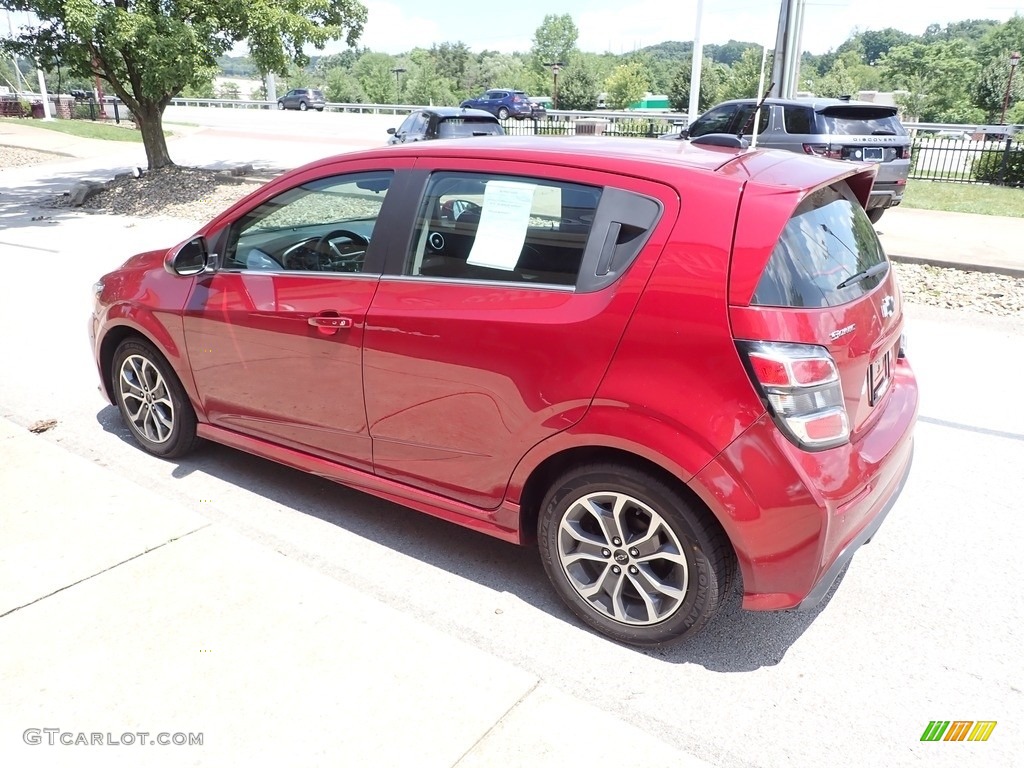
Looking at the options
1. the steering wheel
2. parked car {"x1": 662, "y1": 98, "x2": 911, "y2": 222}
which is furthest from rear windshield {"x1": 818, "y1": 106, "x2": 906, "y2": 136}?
the steering wheel

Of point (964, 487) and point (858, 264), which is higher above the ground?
point (858, 264)

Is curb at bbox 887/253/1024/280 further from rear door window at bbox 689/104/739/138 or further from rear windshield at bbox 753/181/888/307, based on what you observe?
rear windshield at bbox 753/181/888/307

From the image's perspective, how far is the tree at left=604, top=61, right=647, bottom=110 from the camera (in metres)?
58.9

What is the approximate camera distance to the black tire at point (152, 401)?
439cm

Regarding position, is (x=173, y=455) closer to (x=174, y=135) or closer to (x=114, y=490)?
(x=114, y=490)

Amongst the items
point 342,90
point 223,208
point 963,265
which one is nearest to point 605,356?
point 963,265

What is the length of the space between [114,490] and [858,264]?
3.64 metres

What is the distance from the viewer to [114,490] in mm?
4215

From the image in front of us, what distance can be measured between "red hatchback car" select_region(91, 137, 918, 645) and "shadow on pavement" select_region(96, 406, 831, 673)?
25 centimetres

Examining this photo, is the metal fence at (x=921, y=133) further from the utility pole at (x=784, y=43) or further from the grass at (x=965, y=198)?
the utility pole at (x=784, y=43)

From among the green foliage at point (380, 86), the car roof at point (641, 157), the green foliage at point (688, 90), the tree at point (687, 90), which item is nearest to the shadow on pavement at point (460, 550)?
the car roof at point (641, 157)

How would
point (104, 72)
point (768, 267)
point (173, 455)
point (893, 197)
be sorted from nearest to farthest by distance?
point (768, 267) → point (173, 455) → point (893, 197) → point (104, 72)

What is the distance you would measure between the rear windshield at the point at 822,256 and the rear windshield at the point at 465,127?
14.2 meters

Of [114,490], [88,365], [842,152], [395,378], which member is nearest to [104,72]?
[88,365]
